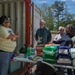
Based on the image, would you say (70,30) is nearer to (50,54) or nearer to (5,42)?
(50,54)

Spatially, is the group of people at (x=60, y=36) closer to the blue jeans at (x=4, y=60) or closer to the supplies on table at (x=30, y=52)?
the supplies on table at (x=30, y=52)

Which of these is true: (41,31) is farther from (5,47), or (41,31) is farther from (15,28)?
(5,47)

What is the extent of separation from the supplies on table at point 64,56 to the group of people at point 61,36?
427 millimetres

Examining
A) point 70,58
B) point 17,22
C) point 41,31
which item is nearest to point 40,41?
point 41,31

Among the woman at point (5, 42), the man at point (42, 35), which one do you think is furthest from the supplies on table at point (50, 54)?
the man at point (42, 35)

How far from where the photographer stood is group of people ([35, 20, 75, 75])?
4785 millimetres

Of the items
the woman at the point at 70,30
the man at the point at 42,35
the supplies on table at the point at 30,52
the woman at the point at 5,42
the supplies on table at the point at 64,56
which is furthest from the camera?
the man at the point at 42,35

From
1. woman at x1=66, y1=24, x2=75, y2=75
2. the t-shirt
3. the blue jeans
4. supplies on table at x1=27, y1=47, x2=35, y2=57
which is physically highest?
woman at x1=66, y1=24, x2=75, y2=75

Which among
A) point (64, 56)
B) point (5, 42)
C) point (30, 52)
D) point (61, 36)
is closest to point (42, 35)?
point (61, 36)

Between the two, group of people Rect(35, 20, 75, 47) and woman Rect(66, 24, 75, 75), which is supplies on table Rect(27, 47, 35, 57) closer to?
group of people Rect(35, 20, 75, 47)

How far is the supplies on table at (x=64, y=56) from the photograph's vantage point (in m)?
4.15

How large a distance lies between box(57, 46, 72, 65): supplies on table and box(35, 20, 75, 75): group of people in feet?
1.40

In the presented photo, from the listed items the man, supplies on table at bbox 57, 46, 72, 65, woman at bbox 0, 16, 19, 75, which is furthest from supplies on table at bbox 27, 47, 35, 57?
supplies on table at bbox 57, 46, 72, 65

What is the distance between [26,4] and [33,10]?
31 cm
